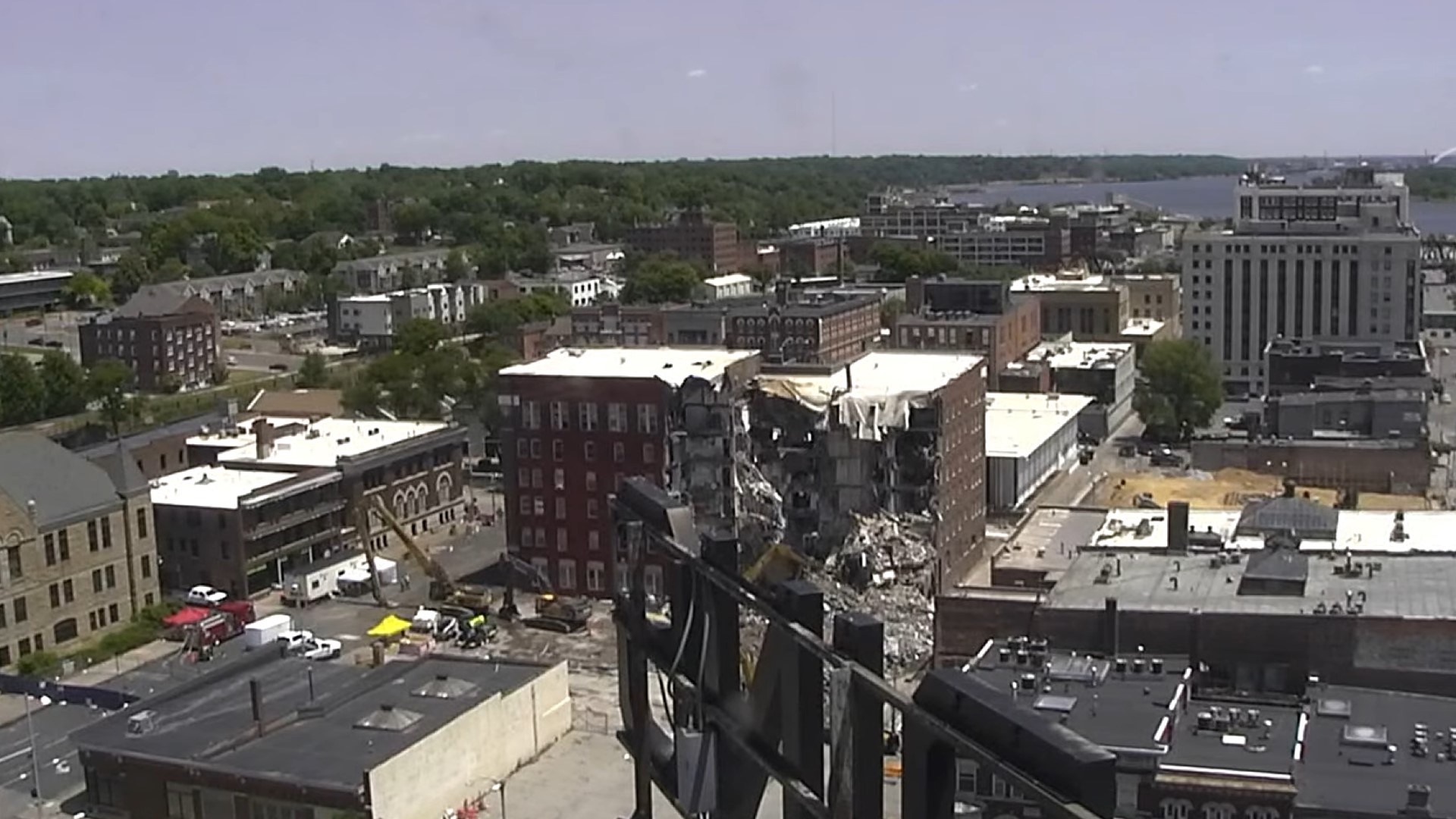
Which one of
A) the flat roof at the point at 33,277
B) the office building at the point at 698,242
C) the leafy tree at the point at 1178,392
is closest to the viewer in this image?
the leafy tree at the point at 1178,392

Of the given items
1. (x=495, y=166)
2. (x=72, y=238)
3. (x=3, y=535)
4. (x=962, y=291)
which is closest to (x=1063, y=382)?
(x=962, y=291)

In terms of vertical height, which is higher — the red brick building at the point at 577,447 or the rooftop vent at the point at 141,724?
the red brick building at the point at 577,447

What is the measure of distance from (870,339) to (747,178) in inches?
3205

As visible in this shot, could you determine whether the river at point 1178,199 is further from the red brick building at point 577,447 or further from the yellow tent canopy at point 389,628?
the yellow tent canopy at point 389,628

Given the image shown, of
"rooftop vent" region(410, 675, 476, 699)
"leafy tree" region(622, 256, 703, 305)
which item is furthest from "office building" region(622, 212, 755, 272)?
"rooftop vent" region(410, 675, 476, 699)

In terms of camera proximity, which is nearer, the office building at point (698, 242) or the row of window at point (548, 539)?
the row of window at point (548, 539)

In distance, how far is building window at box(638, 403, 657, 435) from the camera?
78.2ft

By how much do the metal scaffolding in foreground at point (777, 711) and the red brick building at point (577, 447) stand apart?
2068 centimetres

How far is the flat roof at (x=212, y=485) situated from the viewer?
2506 cm

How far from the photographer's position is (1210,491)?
29156mm

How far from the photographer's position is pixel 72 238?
7981 cm

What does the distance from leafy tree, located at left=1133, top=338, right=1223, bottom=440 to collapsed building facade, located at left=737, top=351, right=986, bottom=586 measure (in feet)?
47.8

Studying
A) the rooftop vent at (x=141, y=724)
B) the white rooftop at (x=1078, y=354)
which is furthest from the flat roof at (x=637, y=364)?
the white rooftop at (x=1078, y=354)

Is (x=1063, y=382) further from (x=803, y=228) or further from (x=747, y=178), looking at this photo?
(x=747, y=178)
